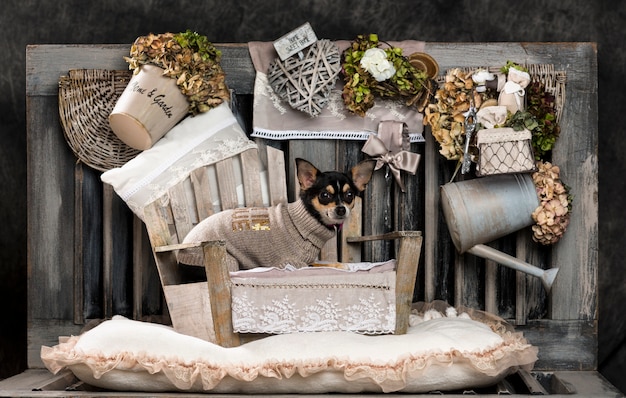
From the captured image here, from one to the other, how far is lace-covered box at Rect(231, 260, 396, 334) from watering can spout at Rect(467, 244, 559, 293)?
21.5 inches

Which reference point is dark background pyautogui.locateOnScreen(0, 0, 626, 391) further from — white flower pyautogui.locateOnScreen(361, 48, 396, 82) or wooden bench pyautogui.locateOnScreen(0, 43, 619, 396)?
white flower pyautogui.locateOnScreen(361, 48, 396, 82)

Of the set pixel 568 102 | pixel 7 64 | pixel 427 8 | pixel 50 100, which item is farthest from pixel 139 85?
pixel 568 102

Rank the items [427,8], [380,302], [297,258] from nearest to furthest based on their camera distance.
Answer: [380,302]
[297,258]
[427,8]

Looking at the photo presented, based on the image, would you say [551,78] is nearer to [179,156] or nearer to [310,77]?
[310,77]

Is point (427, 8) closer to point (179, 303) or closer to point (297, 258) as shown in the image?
point (297, 258)

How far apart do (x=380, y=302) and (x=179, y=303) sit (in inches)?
27.1

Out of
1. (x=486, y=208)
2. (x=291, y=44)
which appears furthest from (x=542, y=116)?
(x=291, y=44)

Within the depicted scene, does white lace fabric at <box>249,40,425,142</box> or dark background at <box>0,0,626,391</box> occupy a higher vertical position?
dark background at <box>0,0,626,391</box>

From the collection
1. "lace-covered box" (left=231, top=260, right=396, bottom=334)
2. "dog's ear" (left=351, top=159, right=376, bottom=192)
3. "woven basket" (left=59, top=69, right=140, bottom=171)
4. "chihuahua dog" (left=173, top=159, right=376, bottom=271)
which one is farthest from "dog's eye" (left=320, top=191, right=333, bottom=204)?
"woven basket" (left=59, top=69, right=140, bottom=171)

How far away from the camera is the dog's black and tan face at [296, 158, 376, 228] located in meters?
3.21

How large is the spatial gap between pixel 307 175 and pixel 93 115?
932mm

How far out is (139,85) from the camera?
135 inches

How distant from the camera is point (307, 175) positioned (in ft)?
10.7

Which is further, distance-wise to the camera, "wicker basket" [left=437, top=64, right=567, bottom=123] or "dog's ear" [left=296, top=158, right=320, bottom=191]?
"wicker basket" [left=437, top=64, right=567, bottom=123]
